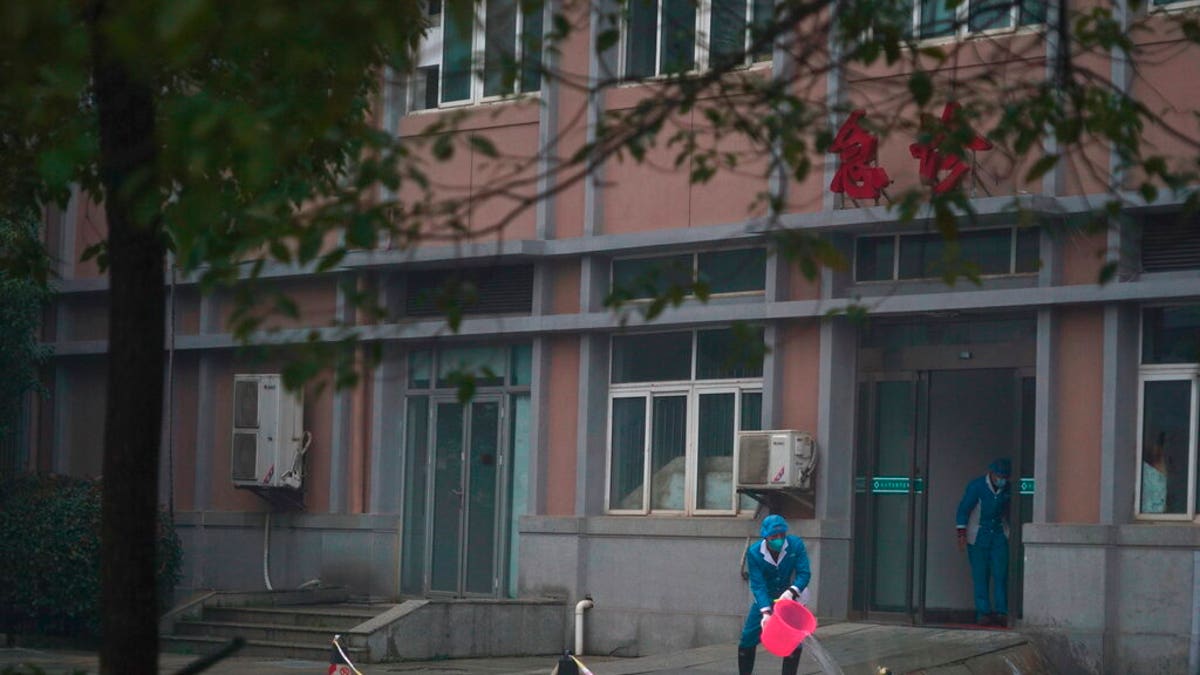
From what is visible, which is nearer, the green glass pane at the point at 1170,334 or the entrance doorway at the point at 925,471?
the green glass pane at the point at 1170,334

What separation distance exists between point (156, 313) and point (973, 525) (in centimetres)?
1442

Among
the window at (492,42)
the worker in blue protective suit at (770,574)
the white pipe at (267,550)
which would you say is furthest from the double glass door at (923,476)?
the window at (492,42)

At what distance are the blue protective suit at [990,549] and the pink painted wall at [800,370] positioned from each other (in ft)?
5.74

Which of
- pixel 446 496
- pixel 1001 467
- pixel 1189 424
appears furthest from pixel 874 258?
pixel 446 496

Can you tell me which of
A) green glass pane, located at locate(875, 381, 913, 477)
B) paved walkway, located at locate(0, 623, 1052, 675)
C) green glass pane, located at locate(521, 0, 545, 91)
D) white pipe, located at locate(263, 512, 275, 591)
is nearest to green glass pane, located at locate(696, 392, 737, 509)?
green glass pane, located at locate(875, 381, 913, 477)

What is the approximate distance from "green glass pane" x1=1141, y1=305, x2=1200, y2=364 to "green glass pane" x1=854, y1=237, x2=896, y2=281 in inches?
104

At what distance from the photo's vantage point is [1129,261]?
16594 mm

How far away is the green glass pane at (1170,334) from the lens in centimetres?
1677

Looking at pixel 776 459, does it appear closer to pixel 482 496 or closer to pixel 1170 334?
pixel 1170 334

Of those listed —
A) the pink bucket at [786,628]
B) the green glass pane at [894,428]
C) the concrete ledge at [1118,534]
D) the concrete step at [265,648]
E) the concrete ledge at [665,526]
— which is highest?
the green glass pane at [894,428]

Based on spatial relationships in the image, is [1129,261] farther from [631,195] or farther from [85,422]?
[85,422]

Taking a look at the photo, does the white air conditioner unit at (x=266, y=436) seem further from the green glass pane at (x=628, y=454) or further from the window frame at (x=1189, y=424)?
the window frame at (x=1189, y=424)

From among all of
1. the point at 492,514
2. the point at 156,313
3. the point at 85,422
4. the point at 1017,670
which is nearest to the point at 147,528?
the point at 156,313

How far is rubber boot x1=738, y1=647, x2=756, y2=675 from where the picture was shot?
52.3 ft
